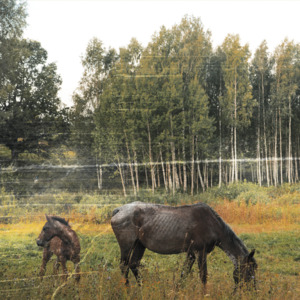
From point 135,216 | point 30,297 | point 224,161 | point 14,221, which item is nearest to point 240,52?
point 224,161

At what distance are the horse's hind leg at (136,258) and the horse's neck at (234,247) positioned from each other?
97 centimetres

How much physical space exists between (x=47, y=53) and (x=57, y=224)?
2.39 m

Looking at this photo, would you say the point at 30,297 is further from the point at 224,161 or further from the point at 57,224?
the point at 224,161

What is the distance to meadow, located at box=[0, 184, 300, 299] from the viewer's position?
3953mm

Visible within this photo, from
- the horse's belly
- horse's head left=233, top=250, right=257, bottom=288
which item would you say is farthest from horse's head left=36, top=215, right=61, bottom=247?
horse's head left=233, top=250, right=257, bottom=288

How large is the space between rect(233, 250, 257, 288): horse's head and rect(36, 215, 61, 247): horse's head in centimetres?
224

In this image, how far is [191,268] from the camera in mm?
3939

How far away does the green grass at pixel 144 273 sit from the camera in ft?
12.9

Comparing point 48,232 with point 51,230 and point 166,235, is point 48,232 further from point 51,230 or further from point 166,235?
point 166,235

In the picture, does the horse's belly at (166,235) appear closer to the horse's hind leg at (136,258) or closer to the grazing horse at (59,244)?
the horse's hind leg at (136,258)

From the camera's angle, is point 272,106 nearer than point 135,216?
No

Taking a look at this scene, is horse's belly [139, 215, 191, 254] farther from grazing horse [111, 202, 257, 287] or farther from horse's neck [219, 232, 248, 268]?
horse's neck [219, 232, 248, 268]

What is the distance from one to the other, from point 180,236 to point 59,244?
1.57 m

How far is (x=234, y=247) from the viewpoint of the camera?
375 cm
